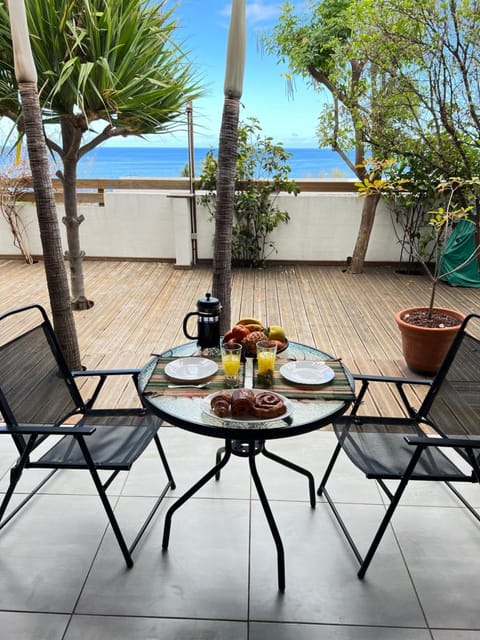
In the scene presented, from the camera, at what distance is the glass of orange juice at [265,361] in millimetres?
1596

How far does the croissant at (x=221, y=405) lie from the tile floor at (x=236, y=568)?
0.59 meters

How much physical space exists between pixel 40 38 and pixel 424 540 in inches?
150

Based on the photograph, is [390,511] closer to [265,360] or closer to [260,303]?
[265,360]

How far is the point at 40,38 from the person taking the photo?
312 centimetres

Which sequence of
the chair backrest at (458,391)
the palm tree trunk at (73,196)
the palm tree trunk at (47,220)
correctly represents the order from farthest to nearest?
the palm tree trunk at (73,196)
the palm tree trunk at (47,220)
the chair backrest at (458,391)

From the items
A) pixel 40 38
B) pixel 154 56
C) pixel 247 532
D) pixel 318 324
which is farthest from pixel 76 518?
pixel 154 56

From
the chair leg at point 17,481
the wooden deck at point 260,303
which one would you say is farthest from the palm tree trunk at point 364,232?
the chair leg at point 17,481

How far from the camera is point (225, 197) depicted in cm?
247

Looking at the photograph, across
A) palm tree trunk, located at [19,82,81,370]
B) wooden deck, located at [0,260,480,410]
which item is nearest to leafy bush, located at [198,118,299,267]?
wooden deck, located at [0,260,480,410]

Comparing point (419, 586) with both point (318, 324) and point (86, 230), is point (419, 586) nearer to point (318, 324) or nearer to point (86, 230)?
point (318, 324)

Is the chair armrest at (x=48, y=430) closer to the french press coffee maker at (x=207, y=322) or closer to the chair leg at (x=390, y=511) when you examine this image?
the french press coffee maker at (x=207, y=322)

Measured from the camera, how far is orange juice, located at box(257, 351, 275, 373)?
1.61 m

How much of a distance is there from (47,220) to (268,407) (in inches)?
74.8

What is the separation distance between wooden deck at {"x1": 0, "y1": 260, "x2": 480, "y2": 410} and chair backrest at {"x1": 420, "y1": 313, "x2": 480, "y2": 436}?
837 mm
